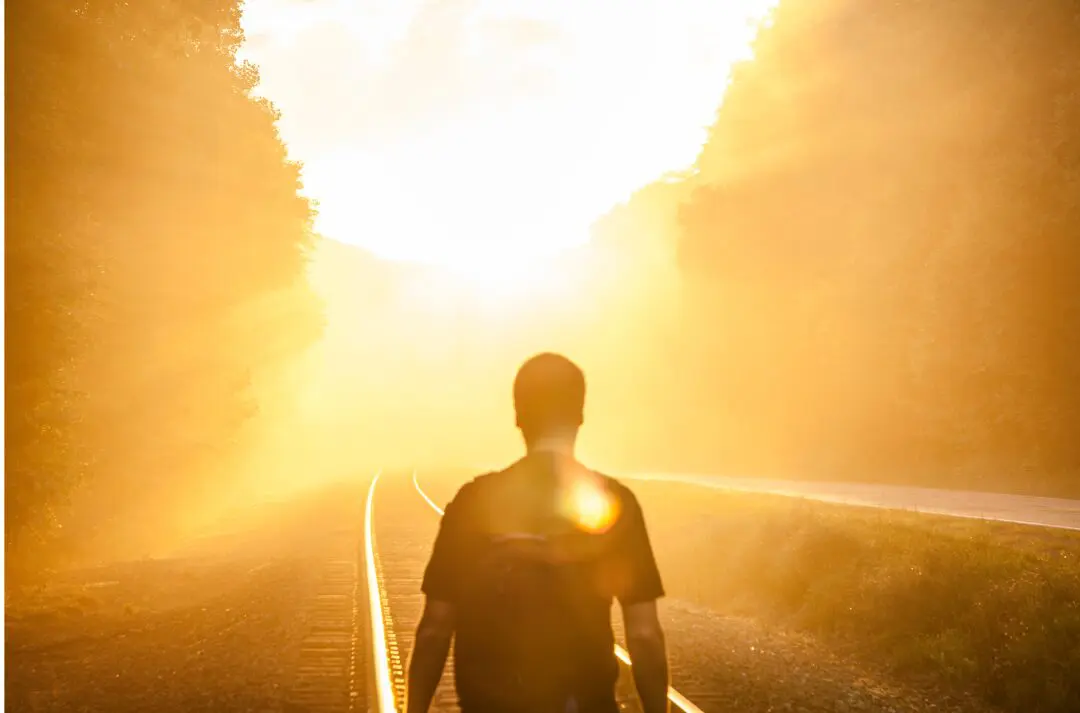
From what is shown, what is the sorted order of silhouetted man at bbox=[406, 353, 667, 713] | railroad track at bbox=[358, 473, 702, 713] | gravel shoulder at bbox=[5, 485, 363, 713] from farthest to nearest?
gravel shoulder at bbox=[5, 485, 363, 713] < railroad track at bbox=[358, 473, 702, 713] < silhouetted man at bbox=[406, 353, 667, 713]

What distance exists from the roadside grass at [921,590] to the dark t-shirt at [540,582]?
7.73 metres

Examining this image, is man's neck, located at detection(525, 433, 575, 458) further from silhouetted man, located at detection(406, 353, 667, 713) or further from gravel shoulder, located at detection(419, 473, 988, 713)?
gravel shoulder, located at detection(419, 473, 988, 713)

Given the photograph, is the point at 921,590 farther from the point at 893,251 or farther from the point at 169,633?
the point at 893,251

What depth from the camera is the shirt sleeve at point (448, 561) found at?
3.30 meters

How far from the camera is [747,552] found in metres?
18.1

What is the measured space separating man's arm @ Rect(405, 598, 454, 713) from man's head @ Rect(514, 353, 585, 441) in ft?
2.08

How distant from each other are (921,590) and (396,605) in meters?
6.59

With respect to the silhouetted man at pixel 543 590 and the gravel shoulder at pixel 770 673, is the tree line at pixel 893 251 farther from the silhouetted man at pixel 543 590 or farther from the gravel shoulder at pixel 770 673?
the silhouetted man at pixel 543 590

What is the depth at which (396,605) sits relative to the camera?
13.5 meters

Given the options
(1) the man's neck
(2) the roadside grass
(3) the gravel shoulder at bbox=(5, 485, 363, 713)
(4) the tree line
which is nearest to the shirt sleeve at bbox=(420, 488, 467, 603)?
(1) the man's neck

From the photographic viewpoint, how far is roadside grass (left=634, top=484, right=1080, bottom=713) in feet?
33.3

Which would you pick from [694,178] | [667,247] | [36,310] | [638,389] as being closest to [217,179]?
[36,310]

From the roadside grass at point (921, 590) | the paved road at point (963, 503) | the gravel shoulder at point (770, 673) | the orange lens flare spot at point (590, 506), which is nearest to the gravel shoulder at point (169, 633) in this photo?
the gravel shoulder at point (770, 673)

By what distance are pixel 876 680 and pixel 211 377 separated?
25.3m
